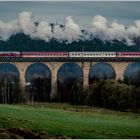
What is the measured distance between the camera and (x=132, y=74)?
605 inches

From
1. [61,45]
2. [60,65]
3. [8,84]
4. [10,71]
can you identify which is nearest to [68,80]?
[60,65]

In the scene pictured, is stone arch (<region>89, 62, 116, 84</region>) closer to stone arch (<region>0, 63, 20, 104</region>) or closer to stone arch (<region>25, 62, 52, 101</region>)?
stone arch (<region>25, 62, 52, 101</region>)

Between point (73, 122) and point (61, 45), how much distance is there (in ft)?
8.97

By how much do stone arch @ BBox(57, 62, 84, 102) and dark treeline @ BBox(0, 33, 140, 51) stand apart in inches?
70.9

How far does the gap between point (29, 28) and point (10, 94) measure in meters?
3.38

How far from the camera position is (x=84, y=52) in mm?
13430

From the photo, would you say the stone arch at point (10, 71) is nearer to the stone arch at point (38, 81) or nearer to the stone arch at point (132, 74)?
the stone arch at point (38, 81)

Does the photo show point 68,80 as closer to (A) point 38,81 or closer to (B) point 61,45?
(A) point 38,81

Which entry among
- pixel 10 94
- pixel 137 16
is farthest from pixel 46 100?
pixel 137 16

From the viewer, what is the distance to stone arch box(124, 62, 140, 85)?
14566 millimetres

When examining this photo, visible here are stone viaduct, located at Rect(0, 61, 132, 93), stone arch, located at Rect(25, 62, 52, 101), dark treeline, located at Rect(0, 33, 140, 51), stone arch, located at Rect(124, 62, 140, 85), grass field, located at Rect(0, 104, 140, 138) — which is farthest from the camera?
stone viaduct, located at Rect(0, 61, 132, 93)

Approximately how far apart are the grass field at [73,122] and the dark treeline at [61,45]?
1.80 meters

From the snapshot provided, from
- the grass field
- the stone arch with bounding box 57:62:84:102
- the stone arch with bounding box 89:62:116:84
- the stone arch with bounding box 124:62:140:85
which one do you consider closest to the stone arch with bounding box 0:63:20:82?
the stone arch with bounding box 57:62:84:102

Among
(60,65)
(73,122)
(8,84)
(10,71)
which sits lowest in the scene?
(73,122)
